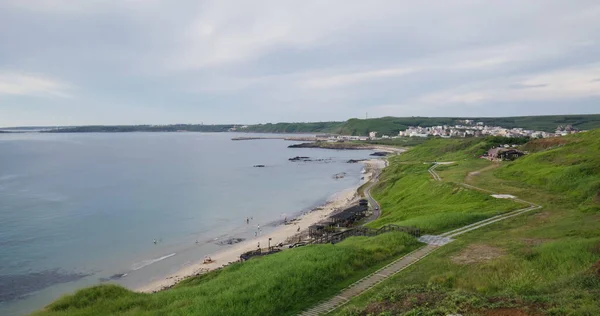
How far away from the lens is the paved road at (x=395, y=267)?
17.0 meters

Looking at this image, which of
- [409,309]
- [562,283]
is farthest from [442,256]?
[409,309]

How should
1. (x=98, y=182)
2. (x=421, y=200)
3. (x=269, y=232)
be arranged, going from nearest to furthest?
1. (x=421, y=200)
2. (x=269, y=232)
3. (x=98, y=182)

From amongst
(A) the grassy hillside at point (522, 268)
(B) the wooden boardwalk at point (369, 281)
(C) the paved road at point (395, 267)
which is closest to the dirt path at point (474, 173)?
(A) the grassy hillside at point (522, 268)

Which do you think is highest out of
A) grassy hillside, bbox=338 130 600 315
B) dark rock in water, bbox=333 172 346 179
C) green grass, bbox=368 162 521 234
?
grassy hillside, bbox=338 130 600 315

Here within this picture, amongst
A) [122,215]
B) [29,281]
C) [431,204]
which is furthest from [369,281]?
[122,215]

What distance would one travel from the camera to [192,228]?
179 ft

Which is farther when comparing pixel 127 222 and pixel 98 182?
pixel 98 182

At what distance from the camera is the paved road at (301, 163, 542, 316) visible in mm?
16986

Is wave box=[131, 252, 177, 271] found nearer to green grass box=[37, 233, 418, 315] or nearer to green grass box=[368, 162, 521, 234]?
green grass box=[37, 233, 418, 315]

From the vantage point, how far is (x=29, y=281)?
115ft

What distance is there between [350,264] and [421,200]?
2964cm

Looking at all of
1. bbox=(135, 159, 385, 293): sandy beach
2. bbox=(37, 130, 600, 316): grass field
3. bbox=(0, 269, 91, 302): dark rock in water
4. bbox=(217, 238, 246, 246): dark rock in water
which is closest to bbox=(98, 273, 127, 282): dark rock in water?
bbox=(0, 269, 91, 302): dark rock in water

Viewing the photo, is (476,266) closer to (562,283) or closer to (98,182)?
(562,283)

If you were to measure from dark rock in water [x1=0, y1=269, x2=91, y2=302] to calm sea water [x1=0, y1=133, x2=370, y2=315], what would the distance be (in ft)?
0.29
